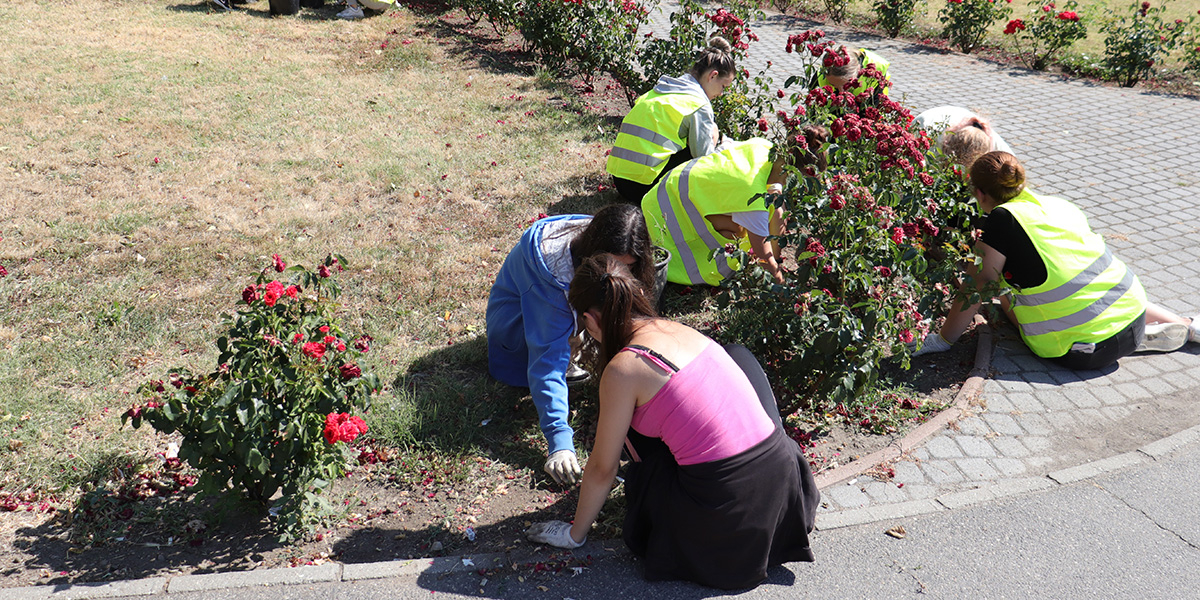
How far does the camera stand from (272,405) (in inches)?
107

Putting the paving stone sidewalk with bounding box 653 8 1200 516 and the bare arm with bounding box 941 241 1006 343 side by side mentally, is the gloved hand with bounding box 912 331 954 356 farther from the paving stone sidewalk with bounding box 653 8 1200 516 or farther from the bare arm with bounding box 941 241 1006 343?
the paving stone sidewalk with bounding box 653 8 1200 516

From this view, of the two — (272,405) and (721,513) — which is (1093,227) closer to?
(721,513)

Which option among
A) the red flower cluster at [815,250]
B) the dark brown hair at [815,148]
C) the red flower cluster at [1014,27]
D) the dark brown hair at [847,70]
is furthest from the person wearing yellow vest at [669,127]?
the red flower cluster at [1014,27]

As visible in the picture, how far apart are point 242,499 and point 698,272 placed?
260cm

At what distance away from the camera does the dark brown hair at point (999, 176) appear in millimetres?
3928

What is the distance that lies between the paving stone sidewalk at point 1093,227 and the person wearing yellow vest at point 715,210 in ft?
4.04

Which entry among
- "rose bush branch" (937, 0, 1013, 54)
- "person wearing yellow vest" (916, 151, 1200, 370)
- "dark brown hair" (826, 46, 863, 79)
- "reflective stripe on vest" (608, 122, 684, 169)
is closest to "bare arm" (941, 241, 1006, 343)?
"person wearing yellow vest" (916, 151, 1200, 370)

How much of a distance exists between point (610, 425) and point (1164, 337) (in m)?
3.49

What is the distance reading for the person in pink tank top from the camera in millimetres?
2559

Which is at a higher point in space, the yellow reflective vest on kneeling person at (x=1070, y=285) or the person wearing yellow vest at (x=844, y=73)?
the person wearing yellow vest at (x=844, y=73)

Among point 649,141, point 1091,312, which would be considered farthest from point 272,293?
point 1091,312

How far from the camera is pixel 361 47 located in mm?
9633

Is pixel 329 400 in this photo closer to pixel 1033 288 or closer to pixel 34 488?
pixel 34 488

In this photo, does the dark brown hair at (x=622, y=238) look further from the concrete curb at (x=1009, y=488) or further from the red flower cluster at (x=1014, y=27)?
the red flower cluster at (x=1014, y=27)
